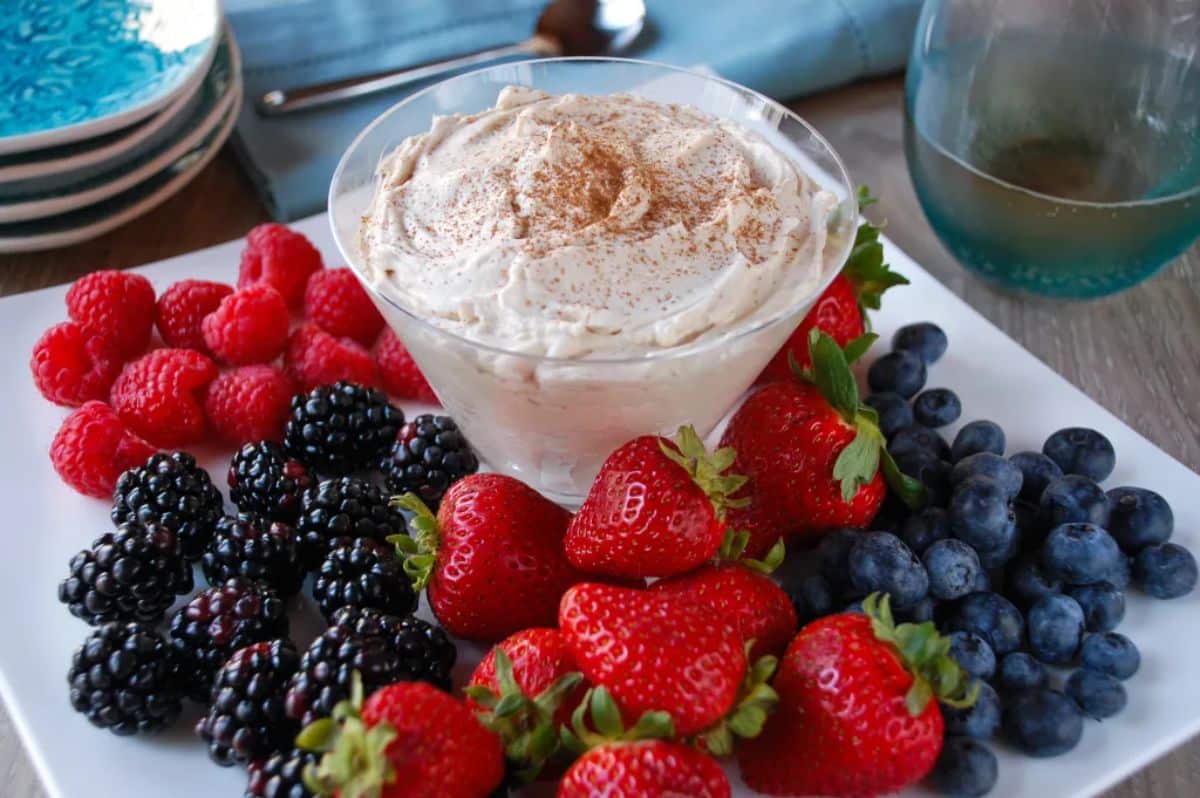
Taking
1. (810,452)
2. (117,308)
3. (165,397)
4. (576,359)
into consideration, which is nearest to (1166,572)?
(810,452)

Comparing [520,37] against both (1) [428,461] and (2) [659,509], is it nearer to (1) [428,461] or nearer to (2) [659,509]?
(1) [428,461]

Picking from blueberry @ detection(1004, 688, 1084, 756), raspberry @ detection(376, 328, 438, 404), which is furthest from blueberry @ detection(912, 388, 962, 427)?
raspberry @ detection(376, 328, 438, 404)

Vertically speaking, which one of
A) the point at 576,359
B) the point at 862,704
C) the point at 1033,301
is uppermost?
the point at 576,359

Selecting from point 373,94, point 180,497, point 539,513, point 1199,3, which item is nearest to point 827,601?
point 539,513

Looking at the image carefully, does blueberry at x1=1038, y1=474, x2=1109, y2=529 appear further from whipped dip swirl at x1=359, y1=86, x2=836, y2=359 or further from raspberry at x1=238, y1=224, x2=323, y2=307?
raspberry at x1=238, y1=224, x2=323, y2=307

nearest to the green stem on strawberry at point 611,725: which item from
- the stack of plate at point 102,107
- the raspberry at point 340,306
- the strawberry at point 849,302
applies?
the strawberry at point 849,302

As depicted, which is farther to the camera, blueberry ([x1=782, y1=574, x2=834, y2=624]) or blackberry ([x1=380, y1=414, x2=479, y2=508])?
blackberry ([x1=380, y1=414, x2=479, y2=508])

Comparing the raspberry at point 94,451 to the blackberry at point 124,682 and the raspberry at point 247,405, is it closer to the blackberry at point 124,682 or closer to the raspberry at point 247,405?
the raspberry at point 247,405
